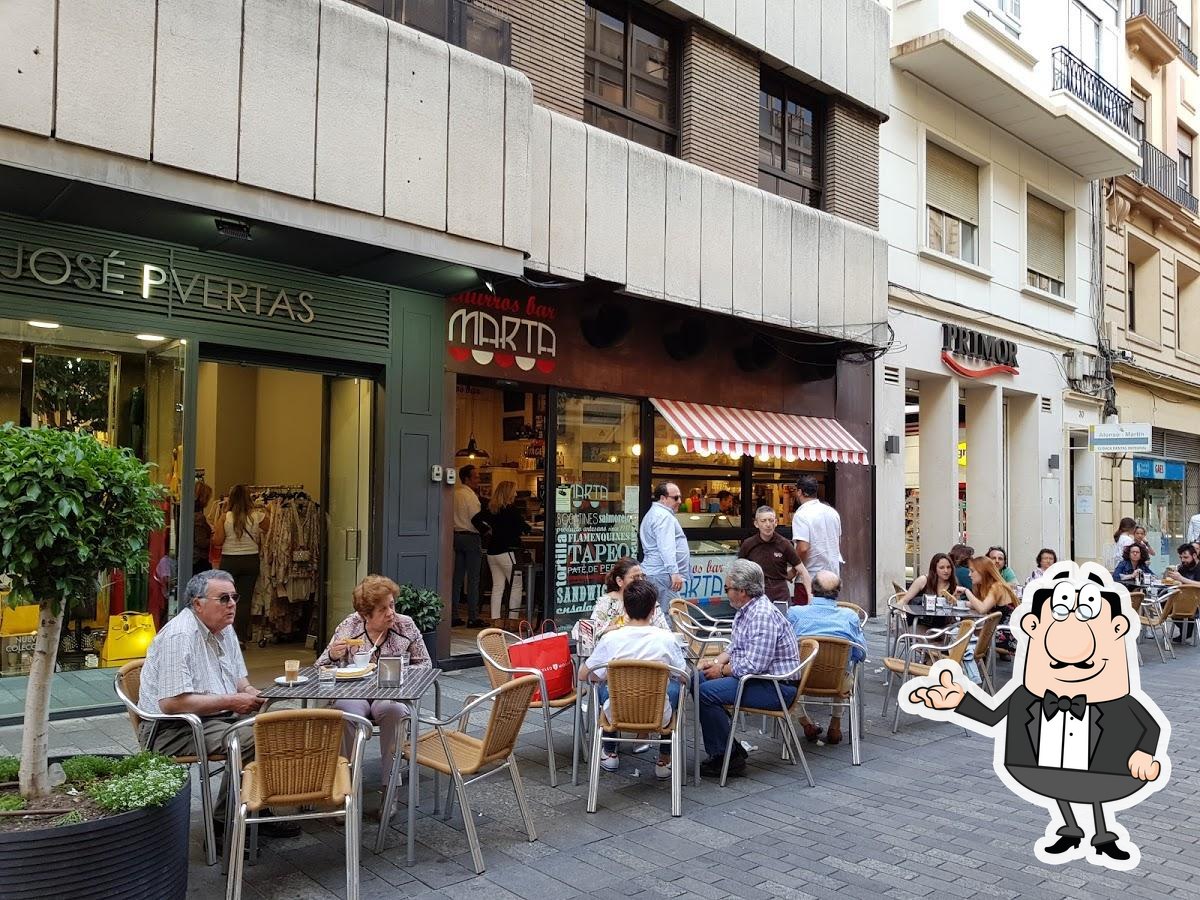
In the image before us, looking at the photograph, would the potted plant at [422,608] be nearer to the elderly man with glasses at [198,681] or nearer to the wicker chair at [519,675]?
the wicker chair at [519,675]

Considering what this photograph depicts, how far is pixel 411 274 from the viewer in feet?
28.8

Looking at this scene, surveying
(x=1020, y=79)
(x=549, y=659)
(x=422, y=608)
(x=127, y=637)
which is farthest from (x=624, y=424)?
(x=1020, y=79)

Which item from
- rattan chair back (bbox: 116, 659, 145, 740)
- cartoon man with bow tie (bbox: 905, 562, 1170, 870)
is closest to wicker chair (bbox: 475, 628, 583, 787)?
rattan chair back (bbox: 116, 659, 145, 740)

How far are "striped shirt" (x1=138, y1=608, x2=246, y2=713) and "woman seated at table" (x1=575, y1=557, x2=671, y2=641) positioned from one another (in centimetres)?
260

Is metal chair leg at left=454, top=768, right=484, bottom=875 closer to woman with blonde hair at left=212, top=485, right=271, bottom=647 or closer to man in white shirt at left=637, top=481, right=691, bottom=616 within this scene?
man in white shirt at left=637, top=481, right=691, bottom=616

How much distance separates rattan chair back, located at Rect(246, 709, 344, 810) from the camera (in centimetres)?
392

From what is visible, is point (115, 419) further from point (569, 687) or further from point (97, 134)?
point (569, 687)

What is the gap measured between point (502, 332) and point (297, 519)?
2.95 m

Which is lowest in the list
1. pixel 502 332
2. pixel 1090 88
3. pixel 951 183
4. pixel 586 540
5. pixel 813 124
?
pixel 586 540

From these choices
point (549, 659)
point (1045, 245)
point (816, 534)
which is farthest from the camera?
point (1045, 245)

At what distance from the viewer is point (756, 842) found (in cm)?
505

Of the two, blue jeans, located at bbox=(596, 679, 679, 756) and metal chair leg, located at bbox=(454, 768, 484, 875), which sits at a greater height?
blue jeans, located at bbox=(596, 679, 679, 756)

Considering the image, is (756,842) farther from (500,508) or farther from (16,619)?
(500,508)

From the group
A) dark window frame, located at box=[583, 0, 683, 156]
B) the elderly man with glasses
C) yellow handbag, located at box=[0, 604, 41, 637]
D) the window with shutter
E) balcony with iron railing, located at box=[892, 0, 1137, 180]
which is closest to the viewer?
the elderly man with glasses
